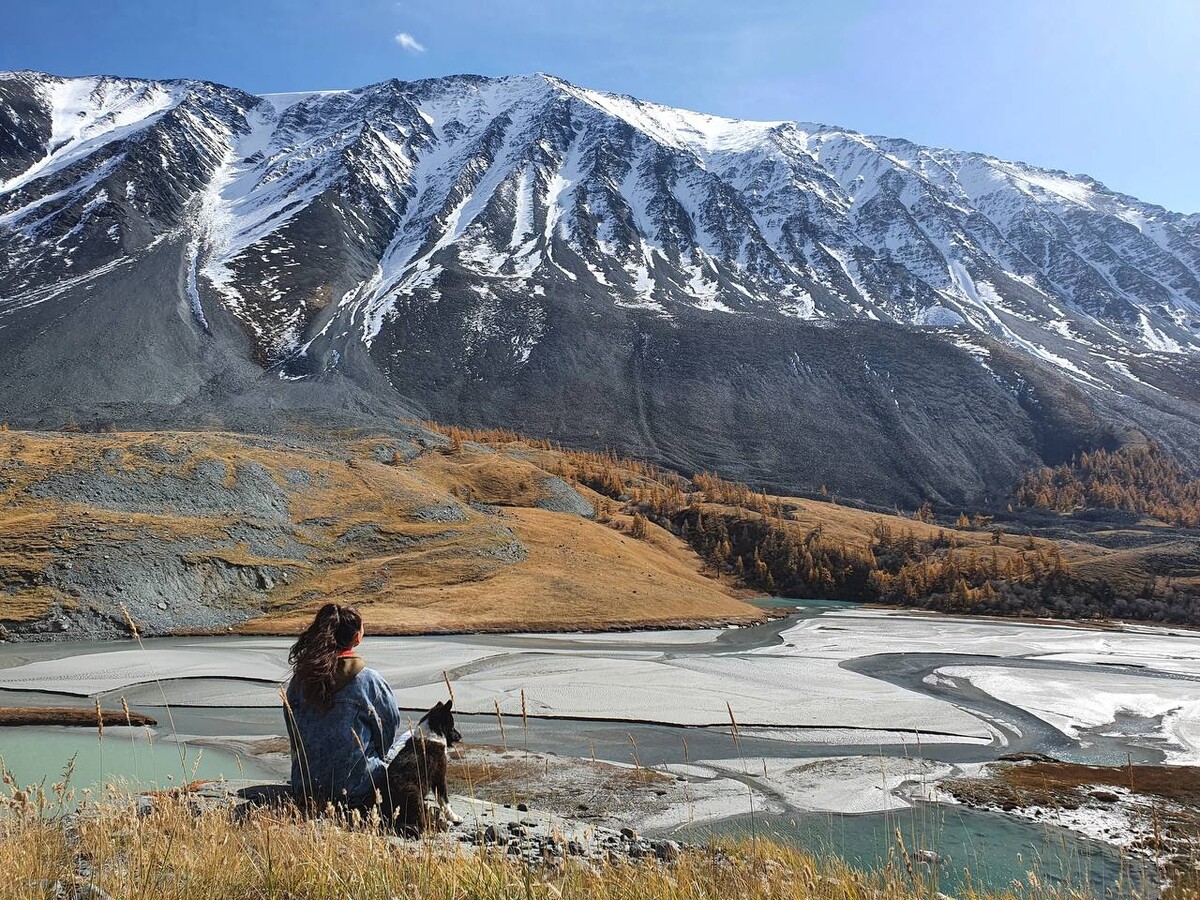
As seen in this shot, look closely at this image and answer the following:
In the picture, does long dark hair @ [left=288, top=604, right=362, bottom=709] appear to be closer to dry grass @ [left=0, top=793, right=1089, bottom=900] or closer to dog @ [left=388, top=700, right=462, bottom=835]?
dog @ [left=388, top=700, right=462, bottom=835]

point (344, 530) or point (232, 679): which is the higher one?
point (344, 530)

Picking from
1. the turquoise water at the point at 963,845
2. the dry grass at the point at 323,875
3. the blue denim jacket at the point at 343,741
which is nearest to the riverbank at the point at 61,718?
the blue denim jacket at the point at 343,741

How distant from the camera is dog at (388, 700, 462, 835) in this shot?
6.26m

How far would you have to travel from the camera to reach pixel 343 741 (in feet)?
20.0

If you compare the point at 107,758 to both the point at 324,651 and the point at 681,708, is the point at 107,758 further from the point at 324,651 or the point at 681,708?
the point at 681,708

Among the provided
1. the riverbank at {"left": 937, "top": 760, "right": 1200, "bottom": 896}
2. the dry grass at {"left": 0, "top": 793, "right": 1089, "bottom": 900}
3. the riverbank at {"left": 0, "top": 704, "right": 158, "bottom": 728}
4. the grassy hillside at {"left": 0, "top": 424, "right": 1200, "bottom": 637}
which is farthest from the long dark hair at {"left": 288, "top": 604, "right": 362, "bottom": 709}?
the grassy hillside at {"left": 0, "top": 424, "right": 1200, "bottom": 637}

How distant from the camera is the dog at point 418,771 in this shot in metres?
6.26

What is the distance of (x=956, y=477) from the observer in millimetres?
116500

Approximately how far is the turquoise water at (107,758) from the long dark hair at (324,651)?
20.5ft

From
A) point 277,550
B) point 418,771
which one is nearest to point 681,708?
point 418,771

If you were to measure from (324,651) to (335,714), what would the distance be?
547 millimetres

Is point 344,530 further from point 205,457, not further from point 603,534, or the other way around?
point 603,534

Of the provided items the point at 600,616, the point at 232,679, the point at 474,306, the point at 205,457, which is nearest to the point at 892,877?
the point at 232,679

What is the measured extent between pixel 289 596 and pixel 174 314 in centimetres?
11234
